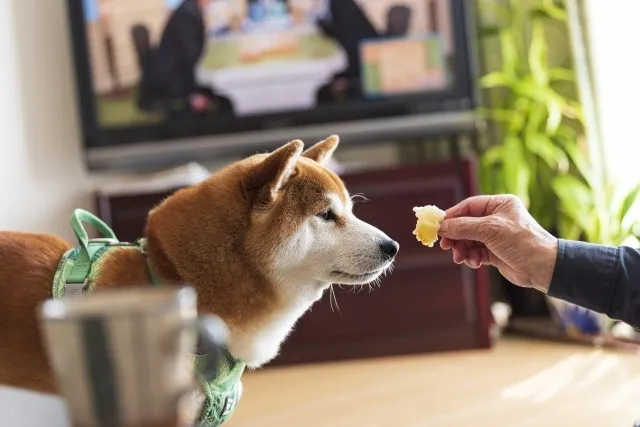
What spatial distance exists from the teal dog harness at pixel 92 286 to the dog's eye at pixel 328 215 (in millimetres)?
302

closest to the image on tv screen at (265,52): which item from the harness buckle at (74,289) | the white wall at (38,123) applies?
the white wall at (38,123)

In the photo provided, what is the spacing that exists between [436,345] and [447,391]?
0.47 meters

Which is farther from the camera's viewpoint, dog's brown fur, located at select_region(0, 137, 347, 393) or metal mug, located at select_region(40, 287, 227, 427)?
dog's brown fur, located at select_region(0, 137, 347, 393)

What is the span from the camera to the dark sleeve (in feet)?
3.43

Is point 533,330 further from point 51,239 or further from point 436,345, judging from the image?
point 51,239

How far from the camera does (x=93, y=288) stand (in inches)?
42.3

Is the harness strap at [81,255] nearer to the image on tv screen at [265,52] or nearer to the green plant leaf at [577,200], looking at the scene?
the image on tv screen at [265,52]

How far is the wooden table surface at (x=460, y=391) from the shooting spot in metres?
1.76

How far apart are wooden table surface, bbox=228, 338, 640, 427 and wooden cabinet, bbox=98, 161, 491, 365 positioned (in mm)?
62

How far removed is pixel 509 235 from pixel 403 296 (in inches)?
54.3

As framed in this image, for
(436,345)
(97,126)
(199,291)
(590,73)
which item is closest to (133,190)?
(97,126)

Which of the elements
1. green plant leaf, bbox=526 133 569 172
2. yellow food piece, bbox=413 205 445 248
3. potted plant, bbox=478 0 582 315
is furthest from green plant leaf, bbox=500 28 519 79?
yellow food piece, bbox=413 205 445 248

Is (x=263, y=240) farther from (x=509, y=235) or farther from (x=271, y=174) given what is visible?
(x=509, y=235)

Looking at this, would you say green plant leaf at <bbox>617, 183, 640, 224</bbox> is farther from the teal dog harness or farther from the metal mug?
the metal mug
